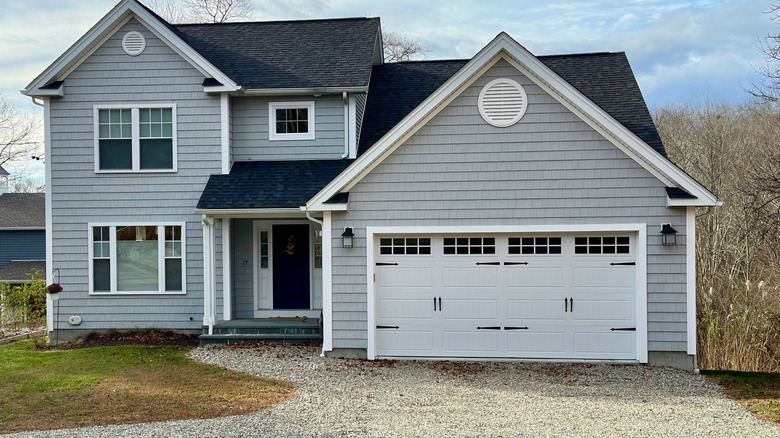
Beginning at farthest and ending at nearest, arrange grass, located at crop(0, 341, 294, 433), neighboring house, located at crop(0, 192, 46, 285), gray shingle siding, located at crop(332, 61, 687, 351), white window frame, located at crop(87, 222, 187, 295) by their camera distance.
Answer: neighboring house, located at crop(0, 192, 46, 285) < white window frame, located at crop(87, 222, 187, 295) < gray shingle siding, located at crop(332, 61, 687, 351) < grass, located at crop(0, 341, 294, 433)

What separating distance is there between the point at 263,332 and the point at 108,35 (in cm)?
680

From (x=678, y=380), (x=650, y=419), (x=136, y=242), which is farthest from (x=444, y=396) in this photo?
(x=136, y=242)

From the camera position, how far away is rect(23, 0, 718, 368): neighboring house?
34.0ft

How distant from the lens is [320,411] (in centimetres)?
773

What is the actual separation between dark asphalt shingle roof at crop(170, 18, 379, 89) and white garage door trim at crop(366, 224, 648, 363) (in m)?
3.97

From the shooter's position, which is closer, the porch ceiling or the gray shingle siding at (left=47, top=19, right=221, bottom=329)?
the porch ceiling

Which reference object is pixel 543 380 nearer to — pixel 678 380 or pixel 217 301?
pixel 678 380

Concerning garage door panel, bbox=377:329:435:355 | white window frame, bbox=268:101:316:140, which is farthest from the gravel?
white window frame, bbox=268:101:316:140

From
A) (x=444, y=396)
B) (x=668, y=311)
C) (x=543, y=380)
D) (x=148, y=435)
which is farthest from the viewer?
(x=668, y=311)

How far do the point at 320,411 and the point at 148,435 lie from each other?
6.37 feet

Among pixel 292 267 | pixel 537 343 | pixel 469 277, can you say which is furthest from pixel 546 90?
pixel 292 267

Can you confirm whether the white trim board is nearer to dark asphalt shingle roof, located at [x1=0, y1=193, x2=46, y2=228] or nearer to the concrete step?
the concrete step

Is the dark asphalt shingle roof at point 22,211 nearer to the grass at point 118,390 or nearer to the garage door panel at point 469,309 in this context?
the grass at point 118,390

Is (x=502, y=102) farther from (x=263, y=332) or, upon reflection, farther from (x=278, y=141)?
(x=263, y=332)
